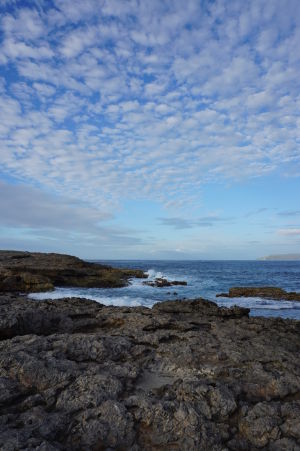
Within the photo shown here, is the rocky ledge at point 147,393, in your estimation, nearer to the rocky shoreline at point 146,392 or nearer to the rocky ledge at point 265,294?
the rocky shoreline at point 146,392

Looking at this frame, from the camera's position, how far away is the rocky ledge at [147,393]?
4.25 meters

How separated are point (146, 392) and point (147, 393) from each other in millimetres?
51

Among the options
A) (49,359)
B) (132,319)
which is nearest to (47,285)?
(132,319)

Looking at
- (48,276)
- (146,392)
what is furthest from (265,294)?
(146,392)

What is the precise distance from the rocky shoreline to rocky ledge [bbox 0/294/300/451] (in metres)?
0.01

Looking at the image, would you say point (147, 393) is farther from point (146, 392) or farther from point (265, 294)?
point (265, 294)

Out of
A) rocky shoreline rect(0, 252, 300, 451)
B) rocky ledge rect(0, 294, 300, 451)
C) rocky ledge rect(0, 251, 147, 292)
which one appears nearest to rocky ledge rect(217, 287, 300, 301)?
rocky ledge rect(0, 251, 147, 292)

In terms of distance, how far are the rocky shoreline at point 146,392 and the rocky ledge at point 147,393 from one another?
0.01m

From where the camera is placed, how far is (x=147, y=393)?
516cm

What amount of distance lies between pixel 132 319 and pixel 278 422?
5.42 metres

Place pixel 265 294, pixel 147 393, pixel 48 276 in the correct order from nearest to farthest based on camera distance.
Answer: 1. pixel 147 393
2. pixel 265 294
3. pixel 48 276

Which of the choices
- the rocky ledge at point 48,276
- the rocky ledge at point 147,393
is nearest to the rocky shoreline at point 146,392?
the rocky ledge at point 147,393

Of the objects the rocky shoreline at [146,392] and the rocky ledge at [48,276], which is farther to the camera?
the rocky ledge at [48,276]

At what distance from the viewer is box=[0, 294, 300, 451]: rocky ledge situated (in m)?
4.25
